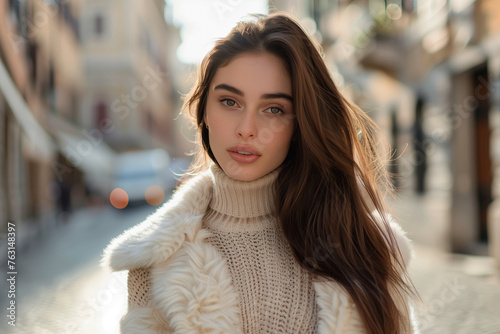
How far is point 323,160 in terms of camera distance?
2020mm

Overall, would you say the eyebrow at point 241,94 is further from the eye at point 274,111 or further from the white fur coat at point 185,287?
the white fur coat at point 185,287

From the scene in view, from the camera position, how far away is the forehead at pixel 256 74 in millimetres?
1860

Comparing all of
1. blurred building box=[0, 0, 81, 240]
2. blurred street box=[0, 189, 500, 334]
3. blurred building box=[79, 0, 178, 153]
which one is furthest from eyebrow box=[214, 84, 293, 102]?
blurred building box=[79, 0, 178, 153]

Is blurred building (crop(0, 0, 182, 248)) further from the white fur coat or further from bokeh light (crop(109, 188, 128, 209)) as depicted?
the white fur coat

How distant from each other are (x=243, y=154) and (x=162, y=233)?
1.37ft

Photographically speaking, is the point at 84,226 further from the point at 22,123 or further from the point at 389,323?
the point at 389,323

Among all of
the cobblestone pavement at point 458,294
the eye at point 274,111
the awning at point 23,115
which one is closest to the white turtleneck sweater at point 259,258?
the eye at point 274,111

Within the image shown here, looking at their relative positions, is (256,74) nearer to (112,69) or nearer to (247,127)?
(247,127)

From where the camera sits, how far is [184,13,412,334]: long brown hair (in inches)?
72.5

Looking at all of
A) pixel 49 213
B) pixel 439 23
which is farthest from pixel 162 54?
pixel 439 23

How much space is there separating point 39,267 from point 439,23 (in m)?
7.84

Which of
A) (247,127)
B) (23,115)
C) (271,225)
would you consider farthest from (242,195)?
(23,115)

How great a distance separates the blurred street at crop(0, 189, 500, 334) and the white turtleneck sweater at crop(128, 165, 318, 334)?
41 cm

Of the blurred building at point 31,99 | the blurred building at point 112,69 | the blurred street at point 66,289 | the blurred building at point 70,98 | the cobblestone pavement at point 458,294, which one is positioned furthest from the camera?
the blurred building at point 112,69
